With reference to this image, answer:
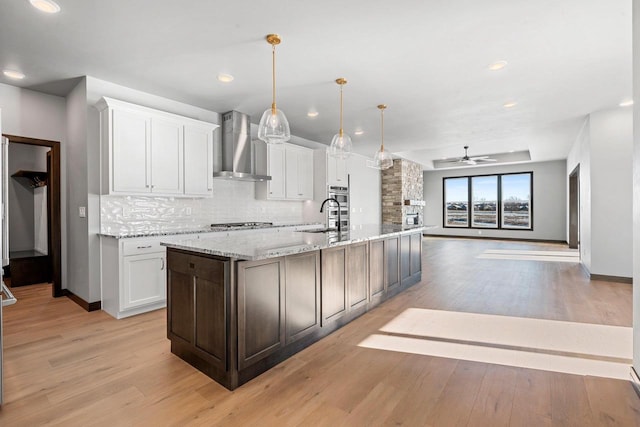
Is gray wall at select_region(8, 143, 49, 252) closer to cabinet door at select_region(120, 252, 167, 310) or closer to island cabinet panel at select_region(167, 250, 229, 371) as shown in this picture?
cabinet door at select_region(120, 252, 167, 310)

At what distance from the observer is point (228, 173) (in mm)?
4828

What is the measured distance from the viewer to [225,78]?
3.76 meters

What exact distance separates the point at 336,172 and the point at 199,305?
16.5 ft

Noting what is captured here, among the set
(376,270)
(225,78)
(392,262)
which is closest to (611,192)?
(392,262)

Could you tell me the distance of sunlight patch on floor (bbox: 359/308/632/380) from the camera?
7.89 ft

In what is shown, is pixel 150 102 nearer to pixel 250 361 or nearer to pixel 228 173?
pixel 228 173

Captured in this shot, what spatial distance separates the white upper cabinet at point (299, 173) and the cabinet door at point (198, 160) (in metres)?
1.68

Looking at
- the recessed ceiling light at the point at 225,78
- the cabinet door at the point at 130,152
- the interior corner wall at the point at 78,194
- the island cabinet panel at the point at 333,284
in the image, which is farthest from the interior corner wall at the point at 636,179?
the interior corner wall at the point at 78,194

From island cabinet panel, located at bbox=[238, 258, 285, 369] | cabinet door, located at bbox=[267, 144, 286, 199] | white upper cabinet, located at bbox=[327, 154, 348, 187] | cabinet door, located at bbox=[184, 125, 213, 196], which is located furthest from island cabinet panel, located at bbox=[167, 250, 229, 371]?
white upper cabinet, located at bbox=[327, 154, 348, 187]

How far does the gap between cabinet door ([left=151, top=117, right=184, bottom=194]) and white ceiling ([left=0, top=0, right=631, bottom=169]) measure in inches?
19.3

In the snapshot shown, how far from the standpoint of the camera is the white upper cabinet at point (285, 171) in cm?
568

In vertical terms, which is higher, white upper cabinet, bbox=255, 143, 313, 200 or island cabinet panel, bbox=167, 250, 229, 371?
white upper cabinet, bbox=255, 143, 313, 200

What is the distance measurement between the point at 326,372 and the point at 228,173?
3376mm

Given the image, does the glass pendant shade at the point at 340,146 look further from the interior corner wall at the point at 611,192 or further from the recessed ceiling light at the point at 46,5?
the interior corner wall at the point at 611,192
